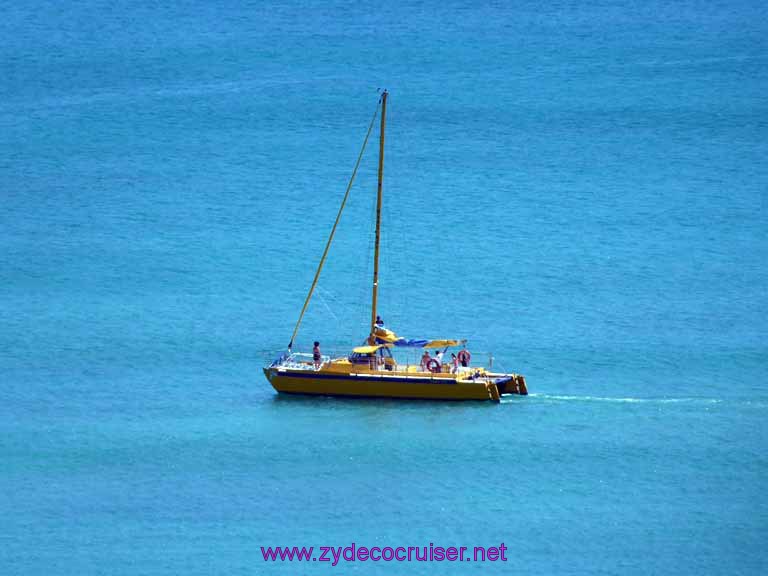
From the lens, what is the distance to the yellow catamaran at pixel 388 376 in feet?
220

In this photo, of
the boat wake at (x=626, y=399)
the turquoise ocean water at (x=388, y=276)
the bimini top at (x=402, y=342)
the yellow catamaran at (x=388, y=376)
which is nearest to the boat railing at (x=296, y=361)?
the yellow catamaran at (x=388, y=376)

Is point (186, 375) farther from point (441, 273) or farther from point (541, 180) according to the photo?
point (541, 180)

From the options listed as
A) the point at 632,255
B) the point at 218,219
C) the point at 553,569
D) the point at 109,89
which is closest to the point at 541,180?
the point at 632,255

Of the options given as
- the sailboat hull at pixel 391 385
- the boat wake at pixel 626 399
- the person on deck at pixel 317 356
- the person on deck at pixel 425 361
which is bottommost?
the boat wake at pixel 626 399

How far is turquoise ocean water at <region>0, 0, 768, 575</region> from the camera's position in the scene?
2307 inches

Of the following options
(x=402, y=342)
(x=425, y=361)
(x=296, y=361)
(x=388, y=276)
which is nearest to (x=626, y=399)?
(x=425, y=361)

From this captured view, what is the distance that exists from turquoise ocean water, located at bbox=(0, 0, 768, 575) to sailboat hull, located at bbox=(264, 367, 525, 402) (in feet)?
1.63

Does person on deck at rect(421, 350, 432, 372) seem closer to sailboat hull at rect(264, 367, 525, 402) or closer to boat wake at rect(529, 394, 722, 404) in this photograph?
sailboat hull at rect(264, 367, 525, 402)

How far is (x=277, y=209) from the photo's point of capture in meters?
88.1

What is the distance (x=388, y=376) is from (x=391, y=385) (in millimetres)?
315

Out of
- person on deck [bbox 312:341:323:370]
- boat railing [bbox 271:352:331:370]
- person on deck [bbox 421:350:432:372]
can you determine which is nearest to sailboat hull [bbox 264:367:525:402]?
boat railing [bbox 271:352:331:370]

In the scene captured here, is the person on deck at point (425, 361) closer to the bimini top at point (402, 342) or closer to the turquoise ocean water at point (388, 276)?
the bimini top at point (402, 342)

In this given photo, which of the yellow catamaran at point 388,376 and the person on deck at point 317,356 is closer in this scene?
the yellow catamaran at point 388,376

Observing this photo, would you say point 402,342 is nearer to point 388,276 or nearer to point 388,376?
point 388,376
